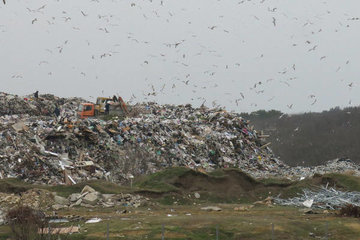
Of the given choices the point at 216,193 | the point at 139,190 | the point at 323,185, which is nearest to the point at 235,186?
the point at 216,193

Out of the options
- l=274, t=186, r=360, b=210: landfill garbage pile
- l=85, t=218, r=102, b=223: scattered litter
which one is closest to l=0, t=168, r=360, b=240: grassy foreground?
l=85, t=218, r=102, b=223: scattered litter

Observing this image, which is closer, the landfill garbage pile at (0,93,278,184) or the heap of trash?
the landfill garbage pile at (0,93,278,184)

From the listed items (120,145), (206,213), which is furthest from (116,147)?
(206,213)

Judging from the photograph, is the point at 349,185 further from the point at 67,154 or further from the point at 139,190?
the point at 67,154

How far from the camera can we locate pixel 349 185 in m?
18.0

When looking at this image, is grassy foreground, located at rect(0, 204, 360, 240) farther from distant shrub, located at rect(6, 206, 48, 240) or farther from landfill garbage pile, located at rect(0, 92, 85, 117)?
landfill garbage pile, located at rect(0, 92, 85, 117)

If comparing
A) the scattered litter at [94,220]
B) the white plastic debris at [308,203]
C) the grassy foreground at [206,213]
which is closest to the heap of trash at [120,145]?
the grassy foreground at [206,213]

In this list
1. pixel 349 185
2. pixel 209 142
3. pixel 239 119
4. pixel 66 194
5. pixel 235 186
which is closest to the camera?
pixel 66 194

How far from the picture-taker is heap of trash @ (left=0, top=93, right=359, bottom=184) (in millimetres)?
19219

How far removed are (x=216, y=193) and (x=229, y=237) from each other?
8.15 m

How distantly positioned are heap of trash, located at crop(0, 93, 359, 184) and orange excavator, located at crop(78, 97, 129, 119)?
2.98 ft

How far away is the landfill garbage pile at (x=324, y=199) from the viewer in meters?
14.9

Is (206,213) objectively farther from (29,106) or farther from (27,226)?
(29,106)

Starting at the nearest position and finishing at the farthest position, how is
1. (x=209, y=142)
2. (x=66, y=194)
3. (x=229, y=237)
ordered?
(x=229, y=237) < (x=66, y=194) < (x=209, y=142)
